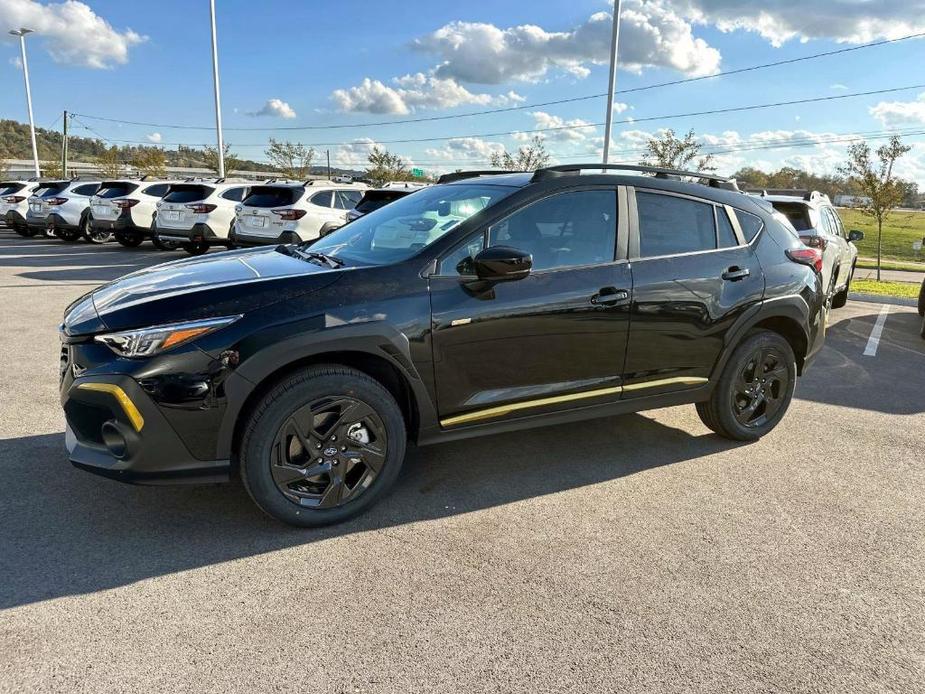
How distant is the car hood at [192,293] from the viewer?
114 inches

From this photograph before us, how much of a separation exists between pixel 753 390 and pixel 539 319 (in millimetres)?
1877

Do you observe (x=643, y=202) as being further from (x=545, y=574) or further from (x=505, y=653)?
(x=505, y=653)

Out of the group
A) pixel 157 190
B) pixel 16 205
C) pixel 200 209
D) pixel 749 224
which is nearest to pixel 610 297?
pixel 749 224

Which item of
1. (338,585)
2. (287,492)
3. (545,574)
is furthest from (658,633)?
(287,492)

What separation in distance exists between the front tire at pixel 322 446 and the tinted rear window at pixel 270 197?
33.8 ft

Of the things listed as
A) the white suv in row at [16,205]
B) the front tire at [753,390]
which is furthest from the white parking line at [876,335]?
the white suv in row at [16,205]

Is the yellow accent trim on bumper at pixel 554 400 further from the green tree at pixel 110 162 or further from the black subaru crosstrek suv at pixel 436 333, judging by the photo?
the green tree at pixel 110 162

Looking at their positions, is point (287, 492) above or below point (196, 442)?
below

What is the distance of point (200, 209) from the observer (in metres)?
13.7

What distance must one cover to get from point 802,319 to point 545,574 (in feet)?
9.18

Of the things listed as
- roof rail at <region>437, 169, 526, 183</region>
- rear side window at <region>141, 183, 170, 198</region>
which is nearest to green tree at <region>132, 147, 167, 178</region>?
rear side window at <region>141, 183, 170, 198</region>

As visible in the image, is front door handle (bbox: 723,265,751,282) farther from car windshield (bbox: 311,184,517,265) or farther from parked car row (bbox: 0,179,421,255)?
parked car row (bbox: 0,179,421,255)

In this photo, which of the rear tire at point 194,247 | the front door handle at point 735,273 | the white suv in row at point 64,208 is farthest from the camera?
the white suv in row at point 64,208

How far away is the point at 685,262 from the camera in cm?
400
